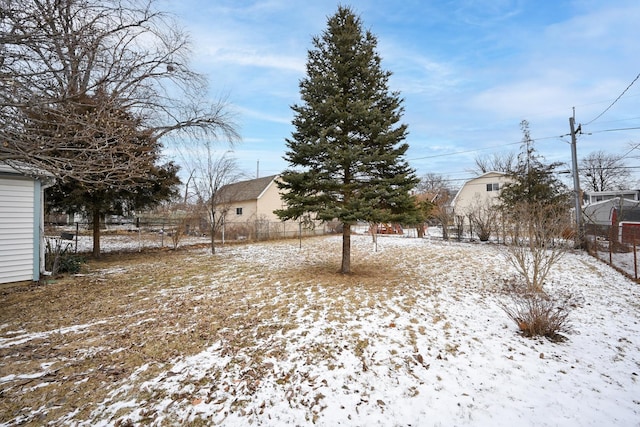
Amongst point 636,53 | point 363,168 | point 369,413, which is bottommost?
point 369,413

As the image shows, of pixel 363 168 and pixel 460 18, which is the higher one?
pixel 460 18

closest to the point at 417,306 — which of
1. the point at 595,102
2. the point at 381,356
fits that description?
the point at 381,356

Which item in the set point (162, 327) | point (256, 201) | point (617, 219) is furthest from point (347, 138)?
point (617, 219)

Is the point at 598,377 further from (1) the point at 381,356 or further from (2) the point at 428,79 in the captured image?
(2) the point at 428,79

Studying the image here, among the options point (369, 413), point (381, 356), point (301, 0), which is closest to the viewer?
point (369, 413)

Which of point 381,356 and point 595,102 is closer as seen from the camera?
point 381,356

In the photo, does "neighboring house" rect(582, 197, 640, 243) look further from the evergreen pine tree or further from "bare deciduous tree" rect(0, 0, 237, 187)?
"bare deciduous tree" rect(0, 0, 237, 187)

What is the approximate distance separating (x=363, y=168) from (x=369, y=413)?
5868 millimetres

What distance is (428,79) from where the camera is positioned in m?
13.3

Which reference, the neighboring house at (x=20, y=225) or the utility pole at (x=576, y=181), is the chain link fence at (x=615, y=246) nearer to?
the utility pole at (x=576, y=181)

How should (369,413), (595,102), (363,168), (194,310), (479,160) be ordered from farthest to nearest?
(479,160)
(595,102)
(363,168)
(194,310)
(369,413)

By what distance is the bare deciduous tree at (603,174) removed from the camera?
35.9m

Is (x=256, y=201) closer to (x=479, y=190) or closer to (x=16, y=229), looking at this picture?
(x=16, y=229)

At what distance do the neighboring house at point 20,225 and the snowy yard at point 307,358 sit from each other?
0.66m
